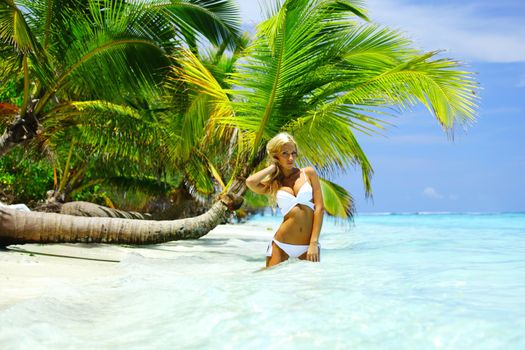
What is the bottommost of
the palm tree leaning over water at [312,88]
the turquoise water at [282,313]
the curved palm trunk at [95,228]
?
the turquoise water at [282,313]

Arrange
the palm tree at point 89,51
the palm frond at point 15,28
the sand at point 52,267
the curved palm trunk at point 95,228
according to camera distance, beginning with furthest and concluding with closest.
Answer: the palm tree at point 89,51, the palm frond at point 15,28, the curved palm trunk at point 95,228, the sand at point 52,267

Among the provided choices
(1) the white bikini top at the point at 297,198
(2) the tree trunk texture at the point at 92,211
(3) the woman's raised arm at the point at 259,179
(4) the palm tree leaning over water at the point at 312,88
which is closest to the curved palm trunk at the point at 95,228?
(4) the palm tree leaning over water at the point at 312,88

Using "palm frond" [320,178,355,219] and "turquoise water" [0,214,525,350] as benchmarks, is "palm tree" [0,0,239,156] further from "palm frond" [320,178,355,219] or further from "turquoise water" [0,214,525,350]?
"turquoise water" [0,214,525,350]

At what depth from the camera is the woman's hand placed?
4.75 meters

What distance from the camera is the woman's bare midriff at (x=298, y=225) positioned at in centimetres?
479

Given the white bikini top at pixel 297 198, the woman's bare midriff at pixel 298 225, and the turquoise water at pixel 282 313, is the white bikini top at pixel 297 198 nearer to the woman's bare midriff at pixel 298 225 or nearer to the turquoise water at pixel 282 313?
the woman's bare midriff at pixel 298 225

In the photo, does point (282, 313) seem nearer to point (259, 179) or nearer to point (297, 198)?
point (297, 198)

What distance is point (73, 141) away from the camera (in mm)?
12633

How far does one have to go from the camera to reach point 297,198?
4.80 meters

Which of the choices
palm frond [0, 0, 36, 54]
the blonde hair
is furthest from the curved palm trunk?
the blonde hair

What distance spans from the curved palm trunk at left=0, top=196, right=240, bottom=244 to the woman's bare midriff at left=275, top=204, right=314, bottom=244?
3965 millimetres

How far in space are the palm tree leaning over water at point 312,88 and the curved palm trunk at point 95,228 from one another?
0.01 m

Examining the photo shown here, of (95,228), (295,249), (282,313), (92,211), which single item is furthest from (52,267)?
(92,211)

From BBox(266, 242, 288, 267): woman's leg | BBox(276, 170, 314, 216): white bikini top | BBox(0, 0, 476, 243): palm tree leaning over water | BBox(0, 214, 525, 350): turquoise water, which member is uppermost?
BBox(0, 0, 476, 243): palm tree leaning over water
